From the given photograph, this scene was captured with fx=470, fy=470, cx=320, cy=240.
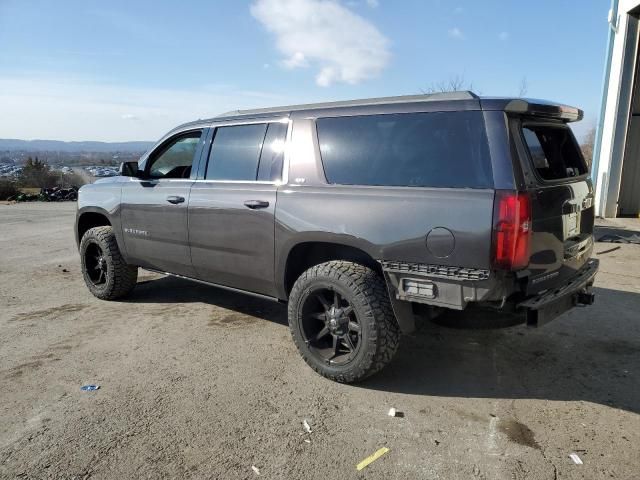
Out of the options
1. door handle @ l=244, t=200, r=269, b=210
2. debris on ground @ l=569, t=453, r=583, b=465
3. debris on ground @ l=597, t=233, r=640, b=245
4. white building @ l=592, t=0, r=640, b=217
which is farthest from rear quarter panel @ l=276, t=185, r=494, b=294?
white building @ l=592, t=0, r=640, b=217

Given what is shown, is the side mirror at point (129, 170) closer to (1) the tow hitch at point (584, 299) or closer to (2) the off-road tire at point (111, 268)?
(2) the off-road tire at point (111, 268)

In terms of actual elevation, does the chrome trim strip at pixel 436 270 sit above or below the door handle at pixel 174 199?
below

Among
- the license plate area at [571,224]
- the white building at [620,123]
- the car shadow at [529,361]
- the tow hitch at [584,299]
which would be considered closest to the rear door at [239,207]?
the car shadow at [529,361]

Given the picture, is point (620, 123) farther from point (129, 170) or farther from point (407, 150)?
point (129, 170)

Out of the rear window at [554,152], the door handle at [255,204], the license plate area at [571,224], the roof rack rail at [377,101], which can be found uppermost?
the roof rack rail at [377,101]

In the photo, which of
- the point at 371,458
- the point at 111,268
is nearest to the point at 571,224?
the point at 371,458

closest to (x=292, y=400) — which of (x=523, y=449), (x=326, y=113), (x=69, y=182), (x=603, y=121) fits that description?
(x=523, y=449)

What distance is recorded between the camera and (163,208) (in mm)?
4621

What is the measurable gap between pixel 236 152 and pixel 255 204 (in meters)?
0.64

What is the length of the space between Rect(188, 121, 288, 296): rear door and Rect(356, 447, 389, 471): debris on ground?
164 centimetres

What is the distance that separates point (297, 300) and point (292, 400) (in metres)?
0.73

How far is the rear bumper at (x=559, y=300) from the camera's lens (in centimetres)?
292

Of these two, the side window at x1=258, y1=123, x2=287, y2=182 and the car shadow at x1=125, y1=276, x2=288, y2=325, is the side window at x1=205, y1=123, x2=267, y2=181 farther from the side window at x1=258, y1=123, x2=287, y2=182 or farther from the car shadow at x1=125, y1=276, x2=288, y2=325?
the car shadow at x1=125, y1=276, x2=288, y2=325

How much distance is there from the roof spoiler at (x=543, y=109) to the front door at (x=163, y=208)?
2.86 m
